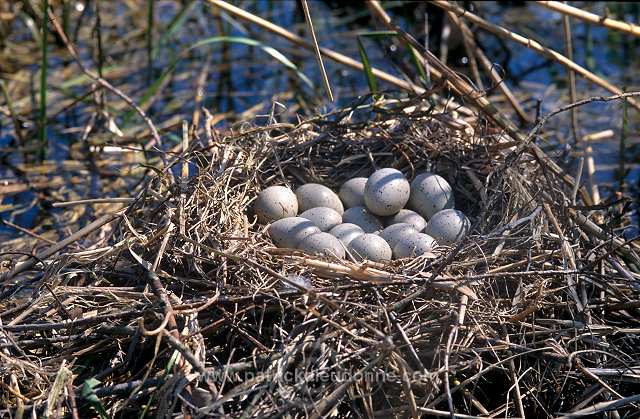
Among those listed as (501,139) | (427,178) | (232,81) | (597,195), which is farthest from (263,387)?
(232,81)

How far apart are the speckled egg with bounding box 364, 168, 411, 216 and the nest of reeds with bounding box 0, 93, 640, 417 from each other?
1.19 ft

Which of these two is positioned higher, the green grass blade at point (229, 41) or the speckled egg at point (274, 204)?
the green grass blade at point (229, 41)

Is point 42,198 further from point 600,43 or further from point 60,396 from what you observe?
point 600,43

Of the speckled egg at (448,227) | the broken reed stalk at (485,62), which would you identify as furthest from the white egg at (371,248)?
the broken reed stalk at (485,62)

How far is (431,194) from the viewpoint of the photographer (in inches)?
144

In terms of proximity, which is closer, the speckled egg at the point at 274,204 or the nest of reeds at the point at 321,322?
the nest of reeds at the point at 321,322

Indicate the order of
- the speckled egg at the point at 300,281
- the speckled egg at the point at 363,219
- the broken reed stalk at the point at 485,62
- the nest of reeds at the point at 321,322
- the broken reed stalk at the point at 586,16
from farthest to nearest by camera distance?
the broken reed stalk at the point at 485,62, the broken reed stalk at the point at 586,16, the speckled egg at the point at 363,219, the speckled egg at the point at 300,281, the nest of reeds at the point at 321,322

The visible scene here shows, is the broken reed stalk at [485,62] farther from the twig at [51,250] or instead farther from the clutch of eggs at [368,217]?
the twig at [51,250]

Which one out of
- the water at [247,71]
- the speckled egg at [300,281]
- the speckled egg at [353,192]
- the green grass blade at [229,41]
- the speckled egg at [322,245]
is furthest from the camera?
the water at [247,71]

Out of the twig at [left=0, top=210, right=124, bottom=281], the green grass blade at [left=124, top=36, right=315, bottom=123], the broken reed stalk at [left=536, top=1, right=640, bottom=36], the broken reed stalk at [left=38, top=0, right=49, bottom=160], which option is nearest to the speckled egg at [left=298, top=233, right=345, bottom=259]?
the twig at [left=0, top=210, right=124, bottom=281]

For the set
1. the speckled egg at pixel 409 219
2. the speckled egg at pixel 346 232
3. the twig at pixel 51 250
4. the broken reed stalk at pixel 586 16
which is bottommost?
the speckled egg at pixel 409 219

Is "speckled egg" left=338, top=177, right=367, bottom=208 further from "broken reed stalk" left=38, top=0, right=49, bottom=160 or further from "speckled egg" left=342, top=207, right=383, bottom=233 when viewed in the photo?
"broken reed stalk" left=38, top=0, right=49, bottom=160

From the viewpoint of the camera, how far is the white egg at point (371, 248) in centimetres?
329

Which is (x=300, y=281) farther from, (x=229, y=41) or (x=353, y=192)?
(x=229, y=41)
